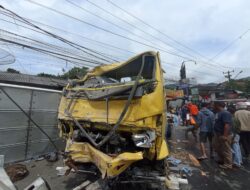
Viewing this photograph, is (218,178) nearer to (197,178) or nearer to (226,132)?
(197,178)

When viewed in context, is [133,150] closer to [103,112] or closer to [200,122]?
[103,112]

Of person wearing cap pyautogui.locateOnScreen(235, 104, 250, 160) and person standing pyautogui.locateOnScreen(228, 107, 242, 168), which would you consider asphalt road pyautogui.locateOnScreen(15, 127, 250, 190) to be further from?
person wearing cap pyautogui.locateOnScreen(235, 104, 250, 160)

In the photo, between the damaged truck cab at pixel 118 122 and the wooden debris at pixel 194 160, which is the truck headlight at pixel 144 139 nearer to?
the damaged truck cab at pixel 118 122

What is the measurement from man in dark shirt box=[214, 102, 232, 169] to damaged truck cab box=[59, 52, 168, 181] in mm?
3164

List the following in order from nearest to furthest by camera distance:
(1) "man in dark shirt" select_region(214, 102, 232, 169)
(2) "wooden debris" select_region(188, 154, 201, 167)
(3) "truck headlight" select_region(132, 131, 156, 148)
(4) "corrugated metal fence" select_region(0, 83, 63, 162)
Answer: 1. (3) "truck headlight" select_region(132, 131, 156, 148)
2. (4) "corrugated metal fence" select_region(0, 83, 63, 162)
3. (1) "man in dark shirt" select_region(214, 102, 232, 169)
4. (2) "wooden debris" select_region(188, 154, 201, 167)

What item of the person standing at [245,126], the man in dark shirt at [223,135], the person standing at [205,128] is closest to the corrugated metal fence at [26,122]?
the person standing at [205,128]

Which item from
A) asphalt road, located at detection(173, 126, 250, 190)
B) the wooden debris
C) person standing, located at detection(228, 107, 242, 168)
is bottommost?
asphalt road, located at detection(173, 126, 250, 190)

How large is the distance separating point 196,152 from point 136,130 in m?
5.51

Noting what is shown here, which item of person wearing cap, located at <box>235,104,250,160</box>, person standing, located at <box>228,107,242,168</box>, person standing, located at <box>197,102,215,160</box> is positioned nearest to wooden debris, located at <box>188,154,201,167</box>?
person standing, located at <box>197,102,215,160</box>

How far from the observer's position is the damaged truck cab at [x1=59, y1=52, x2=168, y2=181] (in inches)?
138

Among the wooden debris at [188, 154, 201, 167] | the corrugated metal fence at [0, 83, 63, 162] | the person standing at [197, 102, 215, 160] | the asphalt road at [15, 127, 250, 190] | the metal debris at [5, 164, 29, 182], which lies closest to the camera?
the asphalt road at [15, 127, 250, 190]

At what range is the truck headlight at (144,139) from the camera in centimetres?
350

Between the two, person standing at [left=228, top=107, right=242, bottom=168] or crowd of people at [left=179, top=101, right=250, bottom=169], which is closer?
crowd of people at [left=179, top=101, right=250, bottom=169]

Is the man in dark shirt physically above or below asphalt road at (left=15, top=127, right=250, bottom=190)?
above
